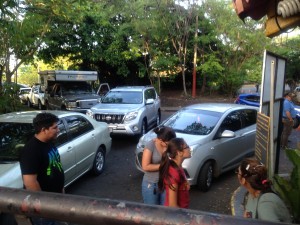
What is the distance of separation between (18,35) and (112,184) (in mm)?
6127

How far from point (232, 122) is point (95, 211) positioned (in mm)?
6955

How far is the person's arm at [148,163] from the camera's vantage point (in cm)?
399

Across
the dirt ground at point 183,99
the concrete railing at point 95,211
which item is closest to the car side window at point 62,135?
the concrete railing at point 95,211

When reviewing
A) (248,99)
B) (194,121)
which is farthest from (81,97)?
(194,121)

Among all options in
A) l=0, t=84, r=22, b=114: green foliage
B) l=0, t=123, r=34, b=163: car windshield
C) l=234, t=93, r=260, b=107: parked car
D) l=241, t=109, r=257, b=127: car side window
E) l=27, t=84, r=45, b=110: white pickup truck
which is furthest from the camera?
l=27, t=84, r=45, b=110: white pickup truck

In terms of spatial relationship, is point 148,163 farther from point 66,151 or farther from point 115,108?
point 115,108

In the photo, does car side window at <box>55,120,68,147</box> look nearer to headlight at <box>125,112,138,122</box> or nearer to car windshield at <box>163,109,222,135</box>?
car windshield at <box>163,109,222,135</box>

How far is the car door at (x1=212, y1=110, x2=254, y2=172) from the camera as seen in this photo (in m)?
6.97

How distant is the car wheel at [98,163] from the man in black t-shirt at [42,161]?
3.76m

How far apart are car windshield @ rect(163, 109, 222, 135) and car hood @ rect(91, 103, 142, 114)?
11.2 ft

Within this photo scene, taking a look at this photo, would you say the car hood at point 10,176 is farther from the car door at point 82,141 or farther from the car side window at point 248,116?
the car side window at point 248,116

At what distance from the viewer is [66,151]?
19.5ft

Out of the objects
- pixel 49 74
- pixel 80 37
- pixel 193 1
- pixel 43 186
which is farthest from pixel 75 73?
pixel 43 186

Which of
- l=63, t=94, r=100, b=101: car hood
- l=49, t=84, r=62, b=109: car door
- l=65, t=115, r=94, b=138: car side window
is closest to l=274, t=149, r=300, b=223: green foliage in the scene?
l=65, t=115, r=94, b=138: car side window
